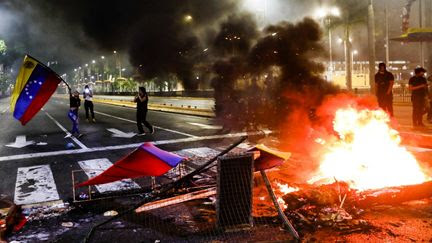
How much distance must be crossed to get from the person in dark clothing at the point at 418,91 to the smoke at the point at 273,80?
240 cm

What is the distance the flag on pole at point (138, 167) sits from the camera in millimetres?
5159

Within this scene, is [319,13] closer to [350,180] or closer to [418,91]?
[418,91]

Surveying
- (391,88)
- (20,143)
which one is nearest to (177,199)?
(391,88)

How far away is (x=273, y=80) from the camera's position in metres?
13.4

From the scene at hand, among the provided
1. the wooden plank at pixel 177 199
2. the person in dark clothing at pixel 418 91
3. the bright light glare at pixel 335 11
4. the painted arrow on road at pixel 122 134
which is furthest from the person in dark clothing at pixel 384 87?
the bright light glare at pixel 335 11

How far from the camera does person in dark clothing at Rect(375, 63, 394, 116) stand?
464 inches

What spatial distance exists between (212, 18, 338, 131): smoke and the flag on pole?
281 inches

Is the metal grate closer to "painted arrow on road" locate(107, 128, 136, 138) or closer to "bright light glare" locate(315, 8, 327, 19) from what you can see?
"painted arrow on road" locate(107, 128, 136, 138)

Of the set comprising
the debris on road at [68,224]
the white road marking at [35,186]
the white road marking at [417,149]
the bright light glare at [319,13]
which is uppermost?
the bright light glare at [319,13]

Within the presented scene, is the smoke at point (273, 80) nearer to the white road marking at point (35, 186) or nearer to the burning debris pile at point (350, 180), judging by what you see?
the burning debris pile at point (350, 180)

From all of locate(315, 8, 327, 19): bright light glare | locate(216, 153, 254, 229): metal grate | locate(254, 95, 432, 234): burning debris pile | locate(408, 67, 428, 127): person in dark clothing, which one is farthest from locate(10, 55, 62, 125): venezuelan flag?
locate(315, 8, 327, 19): bright light glare

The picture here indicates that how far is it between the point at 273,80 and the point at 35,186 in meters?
8.65

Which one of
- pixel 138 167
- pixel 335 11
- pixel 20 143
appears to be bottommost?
pixel 20 143

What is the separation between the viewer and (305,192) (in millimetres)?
5188
